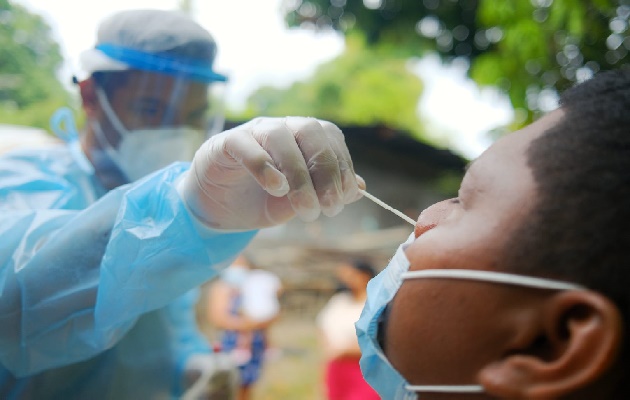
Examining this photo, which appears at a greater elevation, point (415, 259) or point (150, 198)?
point (415, 259)

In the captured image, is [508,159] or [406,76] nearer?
[508,159]

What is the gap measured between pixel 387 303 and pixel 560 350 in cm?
26

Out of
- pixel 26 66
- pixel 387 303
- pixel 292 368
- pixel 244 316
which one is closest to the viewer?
pixel 387 303

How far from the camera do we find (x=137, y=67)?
1459mm

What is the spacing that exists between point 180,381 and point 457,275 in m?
1.13

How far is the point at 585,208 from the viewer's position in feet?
2.31

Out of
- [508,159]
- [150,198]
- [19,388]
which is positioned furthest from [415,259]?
[19,388]

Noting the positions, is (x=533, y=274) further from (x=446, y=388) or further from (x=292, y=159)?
(x=292, y=159)

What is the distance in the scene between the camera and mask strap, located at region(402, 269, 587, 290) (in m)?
0.70

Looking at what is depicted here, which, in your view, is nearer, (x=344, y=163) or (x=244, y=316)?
(x=344, y=163)

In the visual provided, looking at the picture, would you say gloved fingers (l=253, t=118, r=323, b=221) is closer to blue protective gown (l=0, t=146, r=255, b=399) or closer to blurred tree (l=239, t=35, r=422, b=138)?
blue protective gown (l=0, t=146, r=255, b=399)

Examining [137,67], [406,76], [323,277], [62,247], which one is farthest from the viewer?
A: [406,76]

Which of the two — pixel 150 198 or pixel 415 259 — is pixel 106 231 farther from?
pixel 415 259

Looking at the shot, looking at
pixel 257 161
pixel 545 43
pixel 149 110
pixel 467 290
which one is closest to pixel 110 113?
pixel 149 110
